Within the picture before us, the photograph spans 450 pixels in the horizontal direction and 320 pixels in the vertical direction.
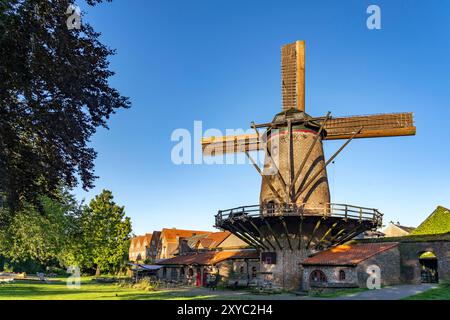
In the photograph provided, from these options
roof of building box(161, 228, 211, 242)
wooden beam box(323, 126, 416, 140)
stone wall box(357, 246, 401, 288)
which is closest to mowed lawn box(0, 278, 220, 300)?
stone wall box(357, 246, 401, 288)

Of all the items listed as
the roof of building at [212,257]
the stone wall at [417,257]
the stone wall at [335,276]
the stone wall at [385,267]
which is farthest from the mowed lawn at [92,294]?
the stone wall at [417,257]

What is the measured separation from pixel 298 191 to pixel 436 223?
35.6 ft

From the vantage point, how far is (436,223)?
27969mm

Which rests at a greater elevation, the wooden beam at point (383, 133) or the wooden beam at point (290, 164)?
the wooden beam at point (383, 133)

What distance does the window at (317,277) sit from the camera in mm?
23855

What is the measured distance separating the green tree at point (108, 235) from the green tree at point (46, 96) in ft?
134

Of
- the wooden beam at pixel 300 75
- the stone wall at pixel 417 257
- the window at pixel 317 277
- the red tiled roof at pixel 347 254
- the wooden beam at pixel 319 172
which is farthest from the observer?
the wooden beam at pixel 300 75

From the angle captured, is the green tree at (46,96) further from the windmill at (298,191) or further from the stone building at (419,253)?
the stone building at (419,253)

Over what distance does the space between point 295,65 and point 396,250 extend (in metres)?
13.9

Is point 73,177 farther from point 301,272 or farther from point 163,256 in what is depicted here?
point 163,256

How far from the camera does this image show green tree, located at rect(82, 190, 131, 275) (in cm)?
5384

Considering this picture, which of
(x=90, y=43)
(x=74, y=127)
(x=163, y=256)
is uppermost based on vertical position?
(x=90, y=43)

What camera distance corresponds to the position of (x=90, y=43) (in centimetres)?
1247
